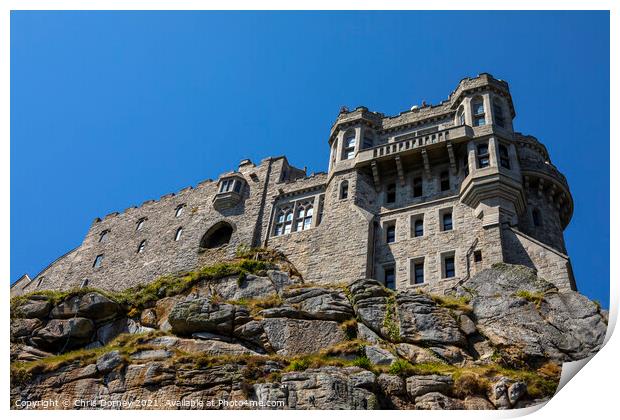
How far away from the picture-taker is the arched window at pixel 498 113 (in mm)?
40781

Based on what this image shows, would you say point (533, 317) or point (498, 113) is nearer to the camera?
point (533, 317)

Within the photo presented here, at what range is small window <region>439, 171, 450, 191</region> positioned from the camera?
3953 cm

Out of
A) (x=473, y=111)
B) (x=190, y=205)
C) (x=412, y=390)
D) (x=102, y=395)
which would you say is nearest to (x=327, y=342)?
(x=412, y=390)

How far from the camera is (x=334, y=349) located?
2800 cm

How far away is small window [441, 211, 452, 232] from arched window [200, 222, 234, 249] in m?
17.3

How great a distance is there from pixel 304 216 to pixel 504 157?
13.8m

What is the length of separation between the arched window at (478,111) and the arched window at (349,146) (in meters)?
8.12

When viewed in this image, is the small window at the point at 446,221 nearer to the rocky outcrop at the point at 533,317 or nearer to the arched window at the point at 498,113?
the rocky outcrop at the point at 533,317

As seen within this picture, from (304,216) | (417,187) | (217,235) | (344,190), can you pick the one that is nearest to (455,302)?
(417,187)

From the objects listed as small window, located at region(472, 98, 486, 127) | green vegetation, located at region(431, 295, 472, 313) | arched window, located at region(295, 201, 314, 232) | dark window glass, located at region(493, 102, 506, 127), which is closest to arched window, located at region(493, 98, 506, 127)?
dark window glass, located at region(493, 102, 506, 127)

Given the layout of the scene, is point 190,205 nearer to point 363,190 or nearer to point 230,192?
point 230,192

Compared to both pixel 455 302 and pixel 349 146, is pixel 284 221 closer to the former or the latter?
pixel 349 146

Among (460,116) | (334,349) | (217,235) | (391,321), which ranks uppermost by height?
(460,116)

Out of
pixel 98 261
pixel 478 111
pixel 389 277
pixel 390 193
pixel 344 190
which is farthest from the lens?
pixel 98 261
